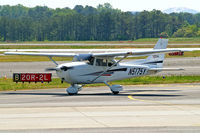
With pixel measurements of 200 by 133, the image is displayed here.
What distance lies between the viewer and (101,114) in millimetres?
14867

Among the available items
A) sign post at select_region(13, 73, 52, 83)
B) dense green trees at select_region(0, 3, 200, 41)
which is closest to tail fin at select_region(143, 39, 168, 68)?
sign post at select_region(13, 73, 52, 83)

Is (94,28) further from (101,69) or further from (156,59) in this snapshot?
(101,69)

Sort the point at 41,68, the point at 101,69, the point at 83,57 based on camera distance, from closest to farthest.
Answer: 1. the point at 83,57
2. the point at 101,69
3. the point at 41,68

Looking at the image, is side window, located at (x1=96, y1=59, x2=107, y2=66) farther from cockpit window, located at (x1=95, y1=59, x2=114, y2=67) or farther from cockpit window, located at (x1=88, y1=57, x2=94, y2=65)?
cockpit window, located at (x1=88, y1=57, x2=94, y2=65)

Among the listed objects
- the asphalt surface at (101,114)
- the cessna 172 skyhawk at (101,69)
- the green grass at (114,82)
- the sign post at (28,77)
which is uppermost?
Result: the cessna 172 skyhawk at (101,69)

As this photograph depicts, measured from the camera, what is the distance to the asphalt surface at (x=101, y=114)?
40.5 ft

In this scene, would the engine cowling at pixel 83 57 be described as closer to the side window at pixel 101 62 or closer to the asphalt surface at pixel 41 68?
the side window at pixel 101 62

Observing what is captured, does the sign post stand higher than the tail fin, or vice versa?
the tail fin

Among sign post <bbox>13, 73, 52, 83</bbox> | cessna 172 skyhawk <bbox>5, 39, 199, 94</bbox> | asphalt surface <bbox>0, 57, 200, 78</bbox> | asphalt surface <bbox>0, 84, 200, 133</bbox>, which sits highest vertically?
cessna 172 skyhawk <bbox>5, 39, 199, 94</bbox>

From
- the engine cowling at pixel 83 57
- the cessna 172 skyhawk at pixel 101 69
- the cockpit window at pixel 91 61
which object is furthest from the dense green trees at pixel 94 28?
the engine cowling at pixel 83 57

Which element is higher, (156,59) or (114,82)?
(156,59)

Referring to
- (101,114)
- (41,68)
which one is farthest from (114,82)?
(101,114)

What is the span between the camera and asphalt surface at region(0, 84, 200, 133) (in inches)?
486

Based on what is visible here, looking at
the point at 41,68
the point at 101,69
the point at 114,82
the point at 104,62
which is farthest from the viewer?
the point at 41,68
